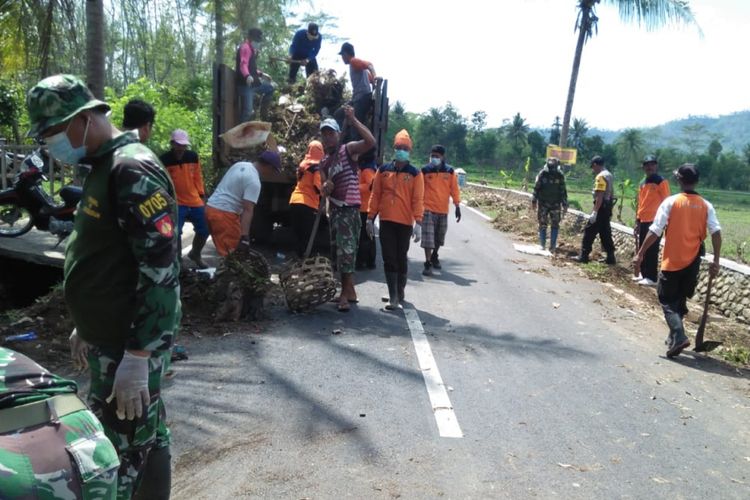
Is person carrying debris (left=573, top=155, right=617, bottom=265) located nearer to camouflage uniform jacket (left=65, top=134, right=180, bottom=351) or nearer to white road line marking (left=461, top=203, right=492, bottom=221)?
white road line marking (left=461, top=203, right=492, bottom=221)

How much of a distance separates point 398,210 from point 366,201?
78.2 inches

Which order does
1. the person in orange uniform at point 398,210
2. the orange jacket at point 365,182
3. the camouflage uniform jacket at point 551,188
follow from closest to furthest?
the person in orange uniform at point 398,210, the orange jacket at point 365,182, the camouflage uniform jacket at point 551,188

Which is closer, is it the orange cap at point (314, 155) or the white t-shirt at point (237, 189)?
the white t-shirt at point (237, 189)

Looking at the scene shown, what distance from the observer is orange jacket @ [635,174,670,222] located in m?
10.4

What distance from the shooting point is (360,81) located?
32.6 feet

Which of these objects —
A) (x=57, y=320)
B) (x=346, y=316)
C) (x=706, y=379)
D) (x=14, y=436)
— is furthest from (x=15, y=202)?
(x=706, y=379)

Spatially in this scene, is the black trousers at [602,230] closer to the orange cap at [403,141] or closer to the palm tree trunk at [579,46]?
the orange cap at [403,141]

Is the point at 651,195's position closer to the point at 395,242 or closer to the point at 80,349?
the point at 395,242

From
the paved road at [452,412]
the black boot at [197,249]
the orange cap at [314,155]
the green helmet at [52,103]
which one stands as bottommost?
the paved road at [452,412]

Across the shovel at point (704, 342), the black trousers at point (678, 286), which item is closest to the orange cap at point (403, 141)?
the black trousers at point (678, 286)

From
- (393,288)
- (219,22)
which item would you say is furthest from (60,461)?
(219,22)

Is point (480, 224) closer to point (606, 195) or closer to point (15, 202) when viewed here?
point (606, 195)

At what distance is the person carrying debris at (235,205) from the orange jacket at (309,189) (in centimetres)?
116

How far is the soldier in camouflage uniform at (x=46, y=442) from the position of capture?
61.9 inches
